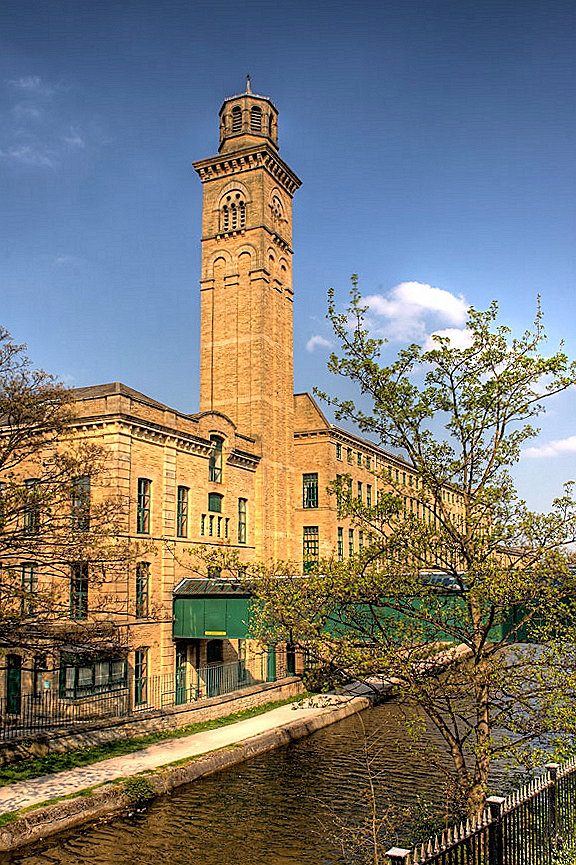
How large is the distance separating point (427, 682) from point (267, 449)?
31.0 metres

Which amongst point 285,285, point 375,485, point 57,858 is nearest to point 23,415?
point 57,858

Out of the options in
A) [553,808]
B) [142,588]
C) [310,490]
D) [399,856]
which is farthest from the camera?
[310,490]

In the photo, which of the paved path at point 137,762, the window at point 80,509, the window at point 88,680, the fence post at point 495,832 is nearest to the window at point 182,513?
the window at point 88,680

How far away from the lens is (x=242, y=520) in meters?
38.9

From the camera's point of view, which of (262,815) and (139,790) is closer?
(262,815)

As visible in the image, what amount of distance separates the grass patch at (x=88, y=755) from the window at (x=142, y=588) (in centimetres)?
555

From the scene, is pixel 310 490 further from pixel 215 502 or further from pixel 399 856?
pixel 399 856

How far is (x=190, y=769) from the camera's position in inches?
766

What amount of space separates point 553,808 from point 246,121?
143 feet

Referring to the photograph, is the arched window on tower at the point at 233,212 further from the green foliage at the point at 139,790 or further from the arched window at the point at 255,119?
the green foliage at the point at 139,790

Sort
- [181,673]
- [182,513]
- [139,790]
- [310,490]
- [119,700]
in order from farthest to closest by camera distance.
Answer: [310,490] < [182,513] < [181,673] < [119,700] < [139,790]

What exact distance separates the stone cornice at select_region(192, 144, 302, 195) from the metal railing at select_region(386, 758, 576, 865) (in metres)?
39.1

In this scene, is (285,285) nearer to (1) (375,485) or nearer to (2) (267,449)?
(2) (267,449)

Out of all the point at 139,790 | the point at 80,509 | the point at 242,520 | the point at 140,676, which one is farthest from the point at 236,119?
the point at 139,790
